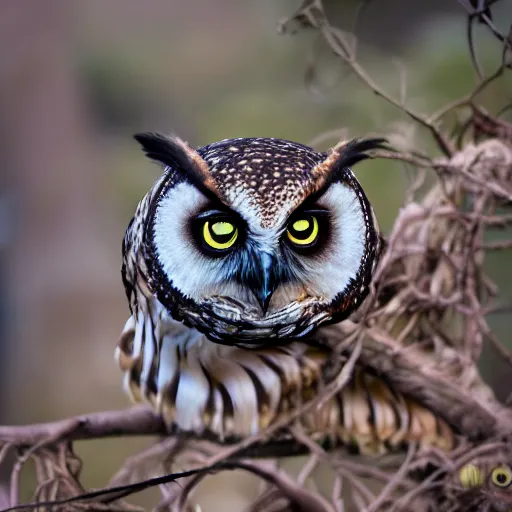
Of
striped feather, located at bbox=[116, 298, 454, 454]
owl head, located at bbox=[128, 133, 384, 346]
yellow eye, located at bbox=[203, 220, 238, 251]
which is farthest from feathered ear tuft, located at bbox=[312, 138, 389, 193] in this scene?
striped feather, located at bbox=[116, 298, 454, 454]

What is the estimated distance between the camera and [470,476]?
0.80 m

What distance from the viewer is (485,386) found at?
829mm

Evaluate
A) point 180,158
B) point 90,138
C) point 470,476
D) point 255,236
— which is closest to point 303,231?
point 255,236

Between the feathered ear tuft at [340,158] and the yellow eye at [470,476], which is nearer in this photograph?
the feathered ear tuft at [340,158]

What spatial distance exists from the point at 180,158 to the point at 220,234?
0.34 ft

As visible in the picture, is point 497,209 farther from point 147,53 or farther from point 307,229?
point 147,53

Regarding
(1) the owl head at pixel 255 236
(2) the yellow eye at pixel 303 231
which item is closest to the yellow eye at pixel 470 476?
(1) the owl head at pixel 255 236

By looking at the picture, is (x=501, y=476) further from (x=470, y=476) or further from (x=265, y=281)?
(x=265, y=281)

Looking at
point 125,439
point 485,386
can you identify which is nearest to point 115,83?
point 125,439

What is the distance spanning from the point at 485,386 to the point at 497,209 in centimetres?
26

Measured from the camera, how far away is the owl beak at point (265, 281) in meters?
0.62

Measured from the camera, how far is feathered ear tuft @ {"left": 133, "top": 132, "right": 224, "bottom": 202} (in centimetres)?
62

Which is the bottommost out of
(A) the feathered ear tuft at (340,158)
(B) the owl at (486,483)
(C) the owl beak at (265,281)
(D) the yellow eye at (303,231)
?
(B) the owl at (486,483)

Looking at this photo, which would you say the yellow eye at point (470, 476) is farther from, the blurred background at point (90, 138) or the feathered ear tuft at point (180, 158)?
the feathered ear tuft at point (180, 158)
